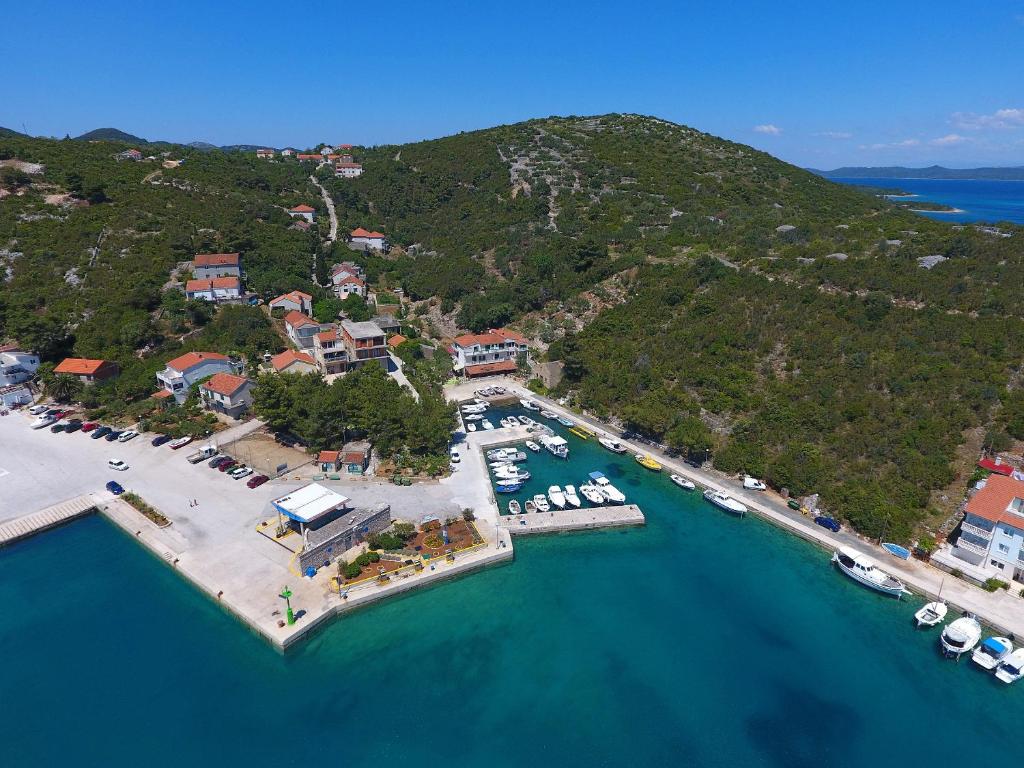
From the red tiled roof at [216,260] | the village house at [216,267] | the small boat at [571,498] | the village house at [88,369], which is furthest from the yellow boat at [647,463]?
the red tiled roof at [216,260]

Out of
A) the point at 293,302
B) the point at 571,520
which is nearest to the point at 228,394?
the point at 293,302

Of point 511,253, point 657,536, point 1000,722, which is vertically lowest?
point 1000,722

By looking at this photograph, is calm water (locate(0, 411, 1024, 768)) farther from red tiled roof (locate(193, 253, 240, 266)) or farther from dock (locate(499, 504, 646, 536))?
red tiled roof (locate(193, 253, 240, 266))

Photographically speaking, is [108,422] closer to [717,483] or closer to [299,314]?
[299,314]

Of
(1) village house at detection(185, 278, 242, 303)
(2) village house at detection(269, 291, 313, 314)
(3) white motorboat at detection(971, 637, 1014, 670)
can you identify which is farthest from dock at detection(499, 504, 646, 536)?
(1) village house at detection(185, 278, 242, 303)

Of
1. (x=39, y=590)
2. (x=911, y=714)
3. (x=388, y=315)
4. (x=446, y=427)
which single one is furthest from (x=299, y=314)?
(x=911, y=714)
